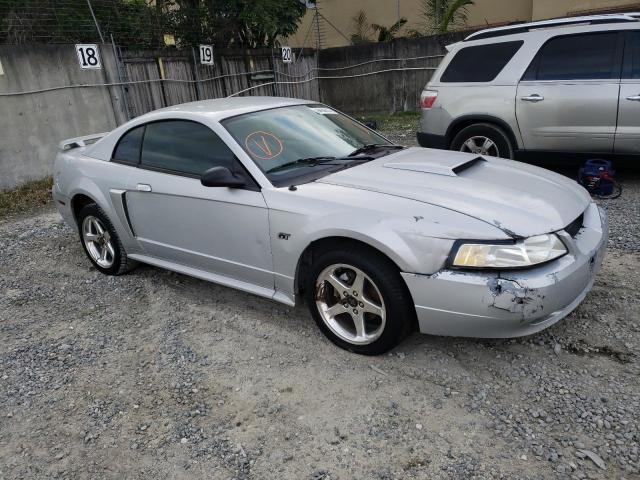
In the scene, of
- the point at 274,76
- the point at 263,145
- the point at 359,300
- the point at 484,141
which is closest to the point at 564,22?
the point at 484,141

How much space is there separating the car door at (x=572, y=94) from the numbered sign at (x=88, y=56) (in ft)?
22.4

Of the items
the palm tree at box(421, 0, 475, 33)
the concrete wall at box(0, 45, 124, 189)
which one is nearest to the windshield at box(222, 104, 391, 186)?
the concrete wall at box(0, 45, 124, 189)

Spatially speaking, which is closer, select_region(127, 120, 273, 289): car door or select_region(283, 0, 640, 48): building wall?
select_region(127, 120, 273, 289): car door

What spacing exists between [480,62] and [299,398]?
17.4 ft

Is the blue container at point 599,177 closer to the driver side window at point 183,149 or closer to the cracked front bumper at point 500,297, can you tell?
the cracked front bumper at point 500,297

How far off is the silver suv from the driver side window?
3.96m

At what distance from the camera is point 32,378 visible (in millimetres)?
3256

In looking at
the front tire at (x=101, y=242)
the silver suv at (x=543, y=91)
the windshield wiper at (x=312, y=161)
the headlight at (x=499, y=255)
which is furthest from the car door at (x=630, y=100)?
the front tire at (x=101, y=242)

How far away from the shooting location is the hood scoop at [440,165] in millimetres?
3350

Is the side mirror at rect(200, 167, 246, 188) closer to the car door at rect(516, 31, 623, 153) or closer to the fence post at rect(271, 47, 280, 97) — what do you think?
the car door at rect(516, 31, 623, 153)

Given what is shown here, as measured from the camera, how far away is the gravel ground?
2.39m

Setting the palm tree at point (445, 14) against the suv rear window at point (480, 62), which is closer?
the suv rear window at point (480, 62)

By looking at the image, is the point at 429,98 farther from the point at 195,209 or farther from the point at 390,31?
the point at 390,31

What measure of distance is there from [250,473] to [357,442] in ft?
1.75
